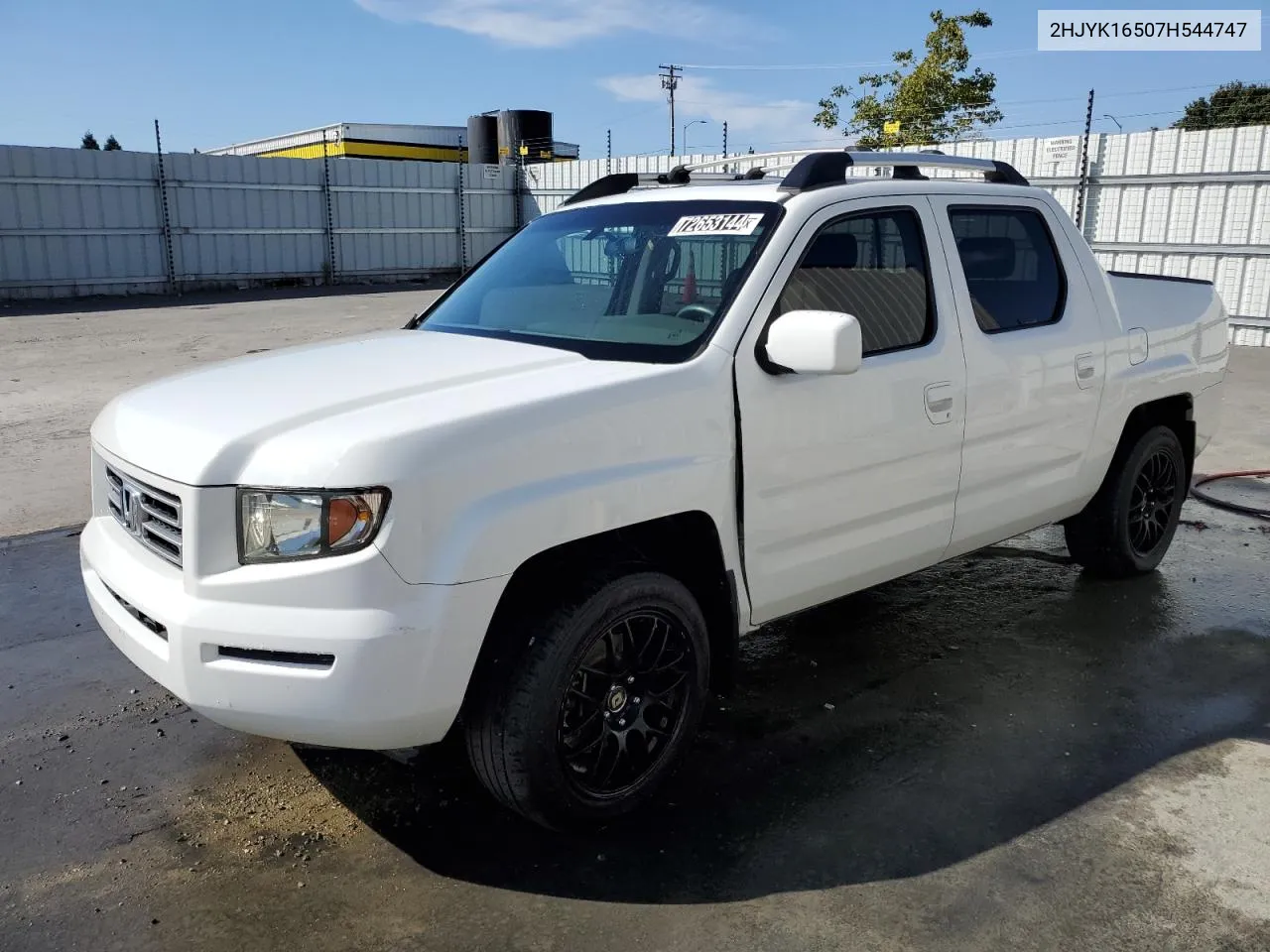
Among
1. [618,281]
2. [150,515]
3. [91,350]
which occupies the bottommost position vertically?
[91,350]

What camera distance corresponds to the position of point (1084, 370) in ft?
14.6

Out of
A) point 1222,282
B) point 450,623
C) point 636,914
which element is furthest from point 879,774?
point 1222,282

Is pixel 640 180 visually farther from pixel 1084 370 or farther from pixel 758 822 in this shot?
pixel 758 822

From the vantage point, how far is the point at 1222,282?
1461cm

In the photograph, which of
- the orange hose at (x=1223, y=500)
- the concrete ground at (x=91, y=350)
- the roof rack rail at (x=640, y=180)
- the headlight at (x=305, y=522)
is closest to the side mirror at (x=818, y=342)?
the headlight at (x=305, y=522)

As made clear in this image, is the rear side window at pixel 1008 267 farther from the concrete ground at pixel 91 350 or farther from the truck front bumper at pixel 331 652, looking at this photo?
the concrete ground at pixel 91 350

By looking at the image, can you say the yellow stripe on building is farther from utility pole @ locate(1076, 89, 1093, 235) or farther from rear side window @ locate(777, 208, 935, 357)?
rear side window @ locate(777, 208, 935, 357)

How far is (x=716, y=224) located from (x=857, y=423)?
83cm

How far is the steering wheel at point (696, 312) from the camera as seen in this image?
3354 millimetres

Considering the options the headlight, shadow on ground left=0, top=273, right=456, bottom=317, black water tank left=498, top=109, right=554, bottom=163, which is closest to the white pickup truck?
the headlight

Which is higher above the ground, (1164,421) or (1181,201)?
(1181,201)

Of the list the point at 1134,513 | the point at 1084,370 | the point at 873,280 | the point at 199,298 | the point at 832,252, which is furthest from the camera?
the point at 199,298

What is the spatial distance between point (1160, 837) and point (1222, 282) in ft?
45.0

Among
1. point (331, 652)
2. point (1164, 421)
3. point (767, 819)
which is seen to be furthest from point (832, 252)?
point (1164, 421)
